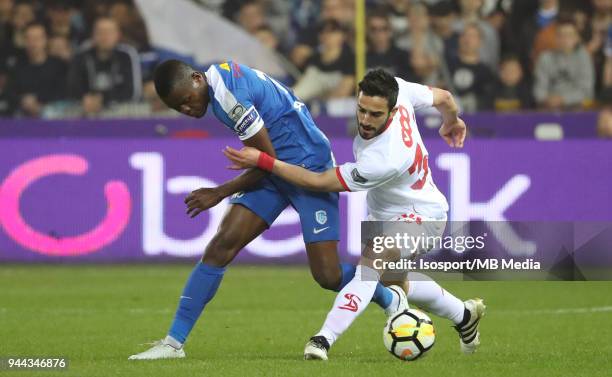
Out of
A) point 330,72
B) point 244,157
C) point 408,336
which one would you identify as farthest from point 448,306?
point 330,72

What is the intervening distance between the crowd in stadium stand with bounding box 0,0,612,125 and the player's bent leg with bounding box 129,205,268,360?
7931 mm

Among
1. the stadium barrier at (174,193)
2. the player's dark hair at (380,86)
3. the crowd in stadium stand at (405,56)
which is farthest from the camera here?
the crowd in stadium stand at (405,56)

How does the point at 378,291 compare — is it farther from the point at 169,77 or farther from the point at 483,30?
the point at 483,30

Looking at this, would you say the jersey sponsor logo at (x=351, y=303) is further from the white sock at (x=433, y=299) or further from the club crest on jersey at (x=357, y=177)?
the club crest on jersey at (x=357, y=177)

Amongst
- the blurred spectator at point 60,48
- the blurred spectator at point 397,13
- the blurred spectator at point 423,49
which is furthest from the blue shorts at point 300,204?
the blurred spectator at point 397,13

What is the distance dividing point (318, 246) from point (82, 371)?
171 centimetres

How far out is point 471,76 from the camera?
16797 millimetres

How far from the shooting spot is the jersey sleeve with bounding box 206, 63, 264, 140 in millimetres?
8375

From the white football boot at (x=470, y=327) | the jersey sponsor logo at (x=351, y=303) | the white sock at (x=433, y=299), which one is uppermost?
the jersey sponsor logo at (x=351, y=303)

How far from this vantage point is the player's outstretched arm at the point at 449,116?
905 cm

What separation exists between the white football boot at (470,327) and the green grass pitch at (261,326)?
0.08 metres

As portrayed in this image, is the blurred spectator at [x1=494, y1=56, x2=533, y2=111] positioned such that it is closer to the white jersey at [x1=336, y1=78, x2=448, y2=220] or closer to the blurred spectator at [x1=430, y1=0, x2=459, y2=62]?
the blurred spectator at [x1=430, y1=0, x2=459, y2=62]

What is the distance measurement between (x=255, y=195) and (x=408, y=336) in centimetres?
136

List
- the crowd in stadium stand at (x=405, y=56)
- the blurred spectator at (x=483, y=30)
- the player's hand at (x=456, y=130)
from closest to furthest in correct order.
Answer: the player's hand at (x=456, y=130) → the crowd in stadium stand at (x=405, y=56) → the blurred spectator at (x=483, y=30)
